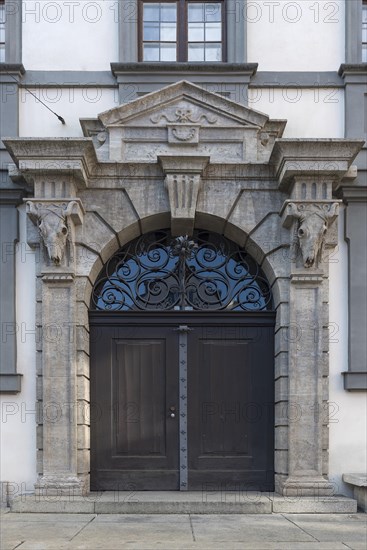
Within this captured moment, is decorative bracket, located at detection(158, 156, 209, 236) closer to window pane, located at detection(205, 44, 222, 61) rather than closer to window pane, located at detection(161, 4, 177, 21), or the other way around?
window pane, located at detection(205, 44, 222, 61)

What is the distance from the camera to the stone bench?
9016 mm

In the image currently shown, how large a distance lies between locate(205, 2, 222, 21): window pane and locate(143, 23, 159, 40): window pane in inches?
Result: 29.9

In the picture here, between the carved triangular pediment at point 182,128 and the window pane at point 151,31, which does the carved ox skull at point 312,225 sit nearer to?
the carved triangular pediment at point 182,128

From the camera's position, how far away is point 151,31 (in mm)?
10266

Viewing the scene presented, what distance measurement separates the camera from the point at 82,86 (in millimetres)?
9961

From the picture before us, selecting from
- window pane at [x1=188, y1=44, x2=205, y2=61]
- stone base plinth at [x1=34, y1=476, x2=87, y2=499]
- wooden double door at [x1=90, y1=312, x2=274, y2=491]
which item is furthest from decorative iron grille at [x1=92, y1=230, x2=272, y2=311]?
window pane at [x1=188, y1=44, x2=205, y2=61]

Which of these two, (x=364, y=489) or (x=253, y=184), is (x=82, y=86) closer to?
(x=253, y=184)

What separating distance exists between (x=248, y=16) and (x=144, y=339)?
15.9 ft

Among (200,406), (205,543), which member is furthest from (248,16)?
(205,543)

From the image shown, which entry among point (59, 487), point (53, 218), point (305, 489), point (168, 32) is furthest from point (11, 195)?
point (305, 489)

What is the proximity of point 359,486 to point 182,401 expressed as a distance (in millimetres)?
2591

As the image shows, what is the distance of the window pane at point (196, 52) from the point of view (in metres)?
10.2

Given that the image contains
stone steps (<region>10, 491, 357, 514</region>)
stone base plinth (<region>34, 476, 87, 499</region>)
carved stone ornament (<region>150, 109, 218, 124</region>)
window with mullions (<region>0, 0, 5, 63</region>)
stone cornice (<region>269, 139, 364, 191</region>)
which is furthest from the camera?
window with mullions (<region>0, 0, 5, 63</region>)

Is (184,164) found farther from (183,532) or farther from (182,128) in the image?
(183,532)
